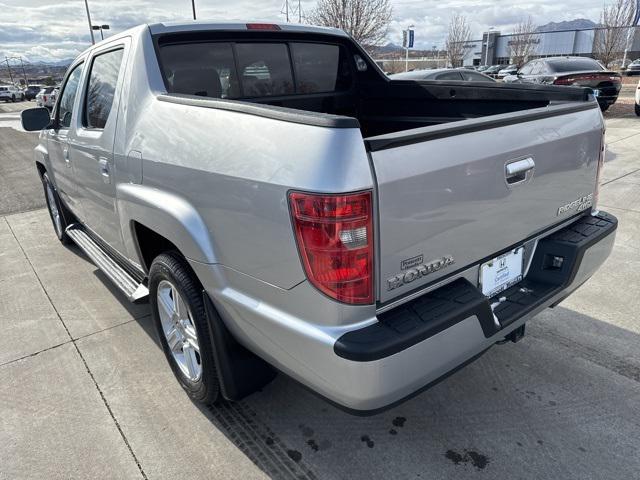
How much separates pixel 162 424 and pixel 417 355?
160 cm

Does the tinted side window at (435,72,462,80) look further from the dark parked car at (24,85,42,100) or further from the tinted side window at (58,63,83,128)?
the dark parked car at (24,85,42,100)

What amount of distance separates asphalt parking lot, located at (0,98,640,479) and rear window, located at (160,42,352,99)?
1839mm

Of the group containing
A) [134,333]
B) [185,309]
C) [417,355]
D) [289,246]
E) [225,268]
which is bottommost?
[134,333]

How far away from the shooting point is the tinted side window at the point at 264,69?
3348 millimetres

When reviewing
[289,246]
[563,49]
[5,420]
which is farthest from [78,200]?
[563,49]

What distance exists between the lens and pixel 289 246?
1.80 m

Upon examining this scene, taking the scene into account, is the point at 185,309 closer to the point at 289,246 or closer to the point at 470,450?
the point at 289,246

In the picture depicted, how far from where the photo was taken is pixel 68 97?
4.28 m

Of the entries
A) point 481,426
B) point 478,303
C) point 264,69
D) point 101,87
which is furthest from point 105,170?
point 481,426

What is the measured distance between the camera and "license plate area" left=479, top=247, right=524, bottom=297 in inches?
89.7

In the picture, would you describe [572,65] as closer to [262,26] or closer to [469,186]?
[262,26]

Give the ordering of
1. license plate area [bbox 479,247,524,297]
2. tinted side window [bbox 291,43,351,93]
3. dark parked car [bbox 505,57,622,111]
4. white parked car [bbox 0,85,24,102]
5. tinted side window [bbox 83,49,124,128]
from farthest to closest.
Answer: white parked car [bbox 0,85,24,102] < dark parked car [bbox 505,57,622,111] < tinted side window [bbox 291,43,351,93] < tinted side window [bbox 83,49,124,128] < license plate area [bbox 479,247,524,297]

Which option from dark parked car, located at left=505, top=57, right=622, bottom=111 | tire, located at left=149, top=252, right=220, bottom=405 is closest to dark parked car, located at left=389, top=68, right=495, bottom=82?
dark parked car, located at left=505, top=57, right=622, bottom=111

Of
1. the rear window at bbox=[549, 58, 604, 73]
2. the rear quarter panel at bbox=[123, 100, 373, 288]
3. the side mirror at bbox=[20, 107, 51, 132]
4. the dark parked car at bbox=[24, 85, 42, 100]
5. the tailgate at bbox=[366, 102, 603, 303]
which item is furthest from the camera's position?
the dark parked car at bbox=[24, 85, 42, 100]
